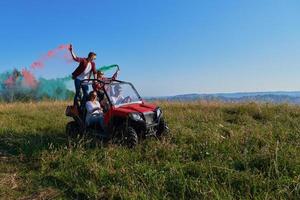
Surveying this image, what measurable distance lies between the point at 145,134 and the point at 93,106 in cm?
150

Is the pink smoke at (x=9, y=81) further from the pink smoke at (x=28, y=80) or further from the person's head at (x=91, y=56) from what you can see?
the person's head at (x=91, y=56)

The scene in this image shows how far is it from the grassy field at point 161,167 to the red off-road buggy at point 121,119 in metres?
0.28

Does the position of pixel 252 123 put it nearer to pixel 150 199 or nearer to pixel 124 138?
pixel 124 138

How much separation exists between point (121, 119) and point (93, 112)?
0.92 metres

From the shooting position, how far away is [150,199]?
5520 millimetres

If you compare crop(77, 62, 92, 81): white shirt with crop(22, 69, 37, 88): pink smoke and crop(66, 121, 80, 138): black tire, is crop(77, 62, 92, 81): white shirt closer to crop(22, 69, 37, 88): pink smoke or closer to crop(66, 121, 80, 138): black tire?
crop(66, 121, 80, 138): black tire

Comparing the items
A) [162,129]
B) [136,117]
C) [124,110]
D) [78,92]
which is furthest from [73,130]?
[162,129]

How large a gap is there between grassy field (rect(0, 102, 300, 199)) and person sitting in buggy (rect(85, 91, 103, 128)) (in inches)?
21.4

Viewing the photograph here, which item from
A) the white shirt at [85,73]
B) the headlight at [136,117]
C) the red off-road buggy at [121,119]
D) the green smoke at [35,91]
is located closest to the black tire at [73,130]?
the red off-road buggy at [121,119]

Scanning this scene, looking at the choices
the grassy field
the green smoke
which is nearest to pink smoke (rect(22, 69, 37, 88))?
the green smoke

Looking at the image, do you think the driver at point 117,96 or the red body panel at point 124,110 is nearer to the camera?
the red body panel at point 124,110

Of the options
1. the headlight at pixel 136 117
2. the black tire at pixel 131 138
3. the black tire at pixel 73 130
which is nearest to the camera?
the black tire at pixel 131 138

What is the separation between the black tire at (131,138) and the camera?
830 centimetres

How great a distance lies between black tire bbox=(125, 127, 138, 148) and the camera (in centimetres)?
830
